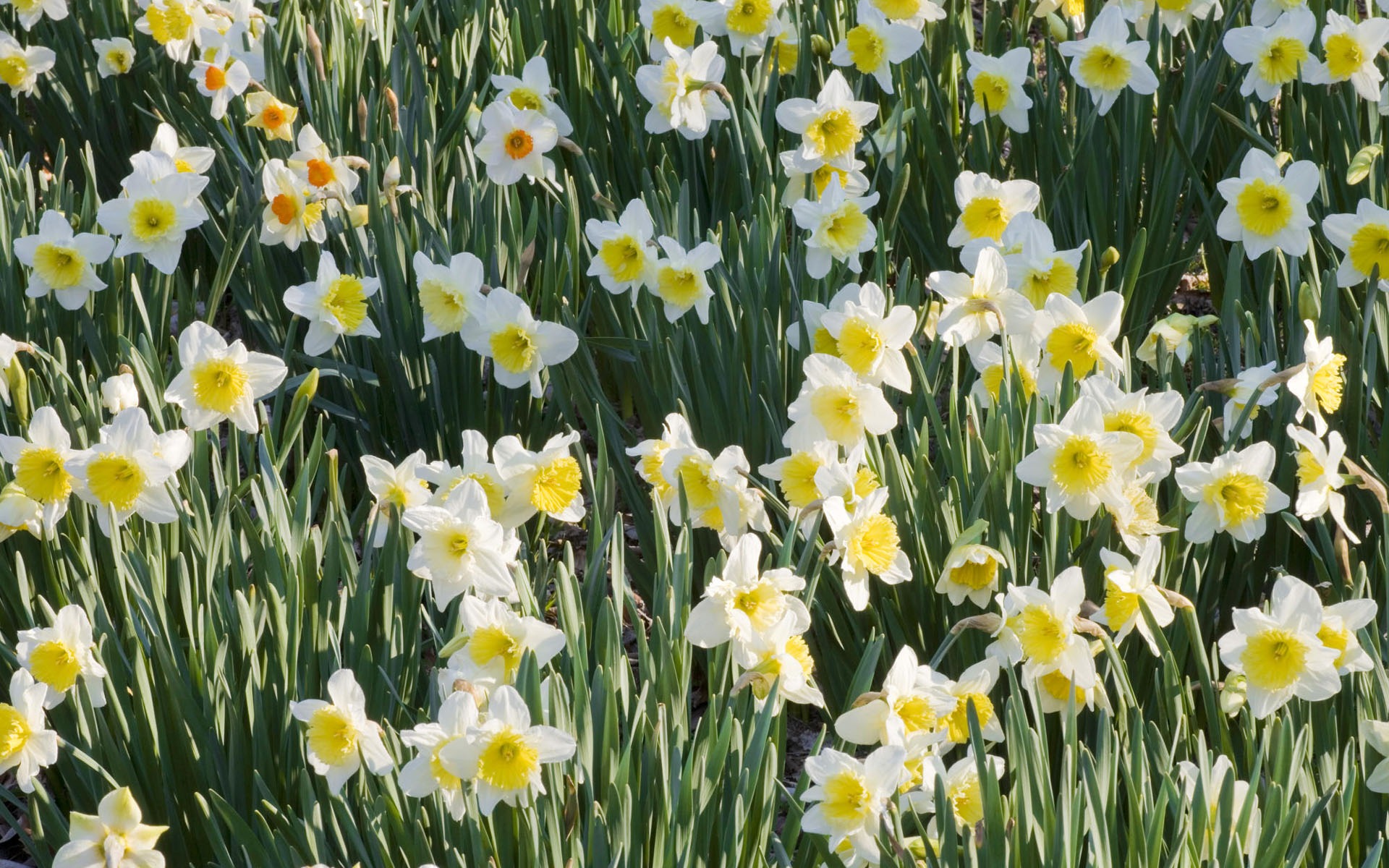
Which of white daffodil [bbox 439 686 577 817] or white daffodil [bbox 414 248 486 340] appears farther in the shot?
white daffodil [bbox 414 248 486 340]

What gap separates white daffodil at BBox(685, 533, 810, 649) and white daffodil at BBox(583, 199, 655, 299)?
0.82 meters

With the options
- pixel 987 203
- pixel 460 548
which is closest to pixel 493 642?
pixel 460 548

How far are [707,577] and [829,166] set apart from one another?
988 mm

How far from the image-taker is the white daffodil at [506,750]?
1271mm

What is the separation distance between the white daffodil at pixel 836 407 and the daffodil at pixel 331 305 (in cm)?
85

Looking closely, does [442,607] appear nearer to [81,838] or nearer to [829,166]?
[81,838]

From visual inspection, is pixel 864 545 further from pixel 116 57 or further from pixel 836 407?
pixel 116 57

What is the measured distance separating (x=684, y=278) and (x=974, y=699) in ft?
3.18

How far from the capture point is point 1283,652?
1424mm

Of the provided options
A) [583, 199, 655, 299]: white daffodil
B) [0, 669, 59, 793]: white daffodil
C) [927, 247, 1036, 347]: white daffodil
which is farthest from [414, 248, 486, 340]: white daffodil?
[0, 669, 59, 793]: white daffodil

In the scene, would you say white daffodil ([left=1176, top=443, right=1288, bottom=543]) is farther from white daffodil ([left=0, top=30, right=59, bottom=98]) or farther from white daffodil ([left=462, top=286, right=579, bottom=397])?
→ white daffodil ([left=0, top=30, right=59, bottom=98])

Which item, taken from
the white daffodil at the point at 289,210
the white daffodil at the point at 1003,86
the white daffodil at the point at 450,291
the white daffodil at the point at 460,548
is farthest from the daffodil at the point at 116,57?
the white daffodil at the point at 460,548

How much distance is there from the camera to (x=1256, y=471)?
161cm

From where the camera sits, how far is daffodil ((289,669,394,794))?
1.39 meters
